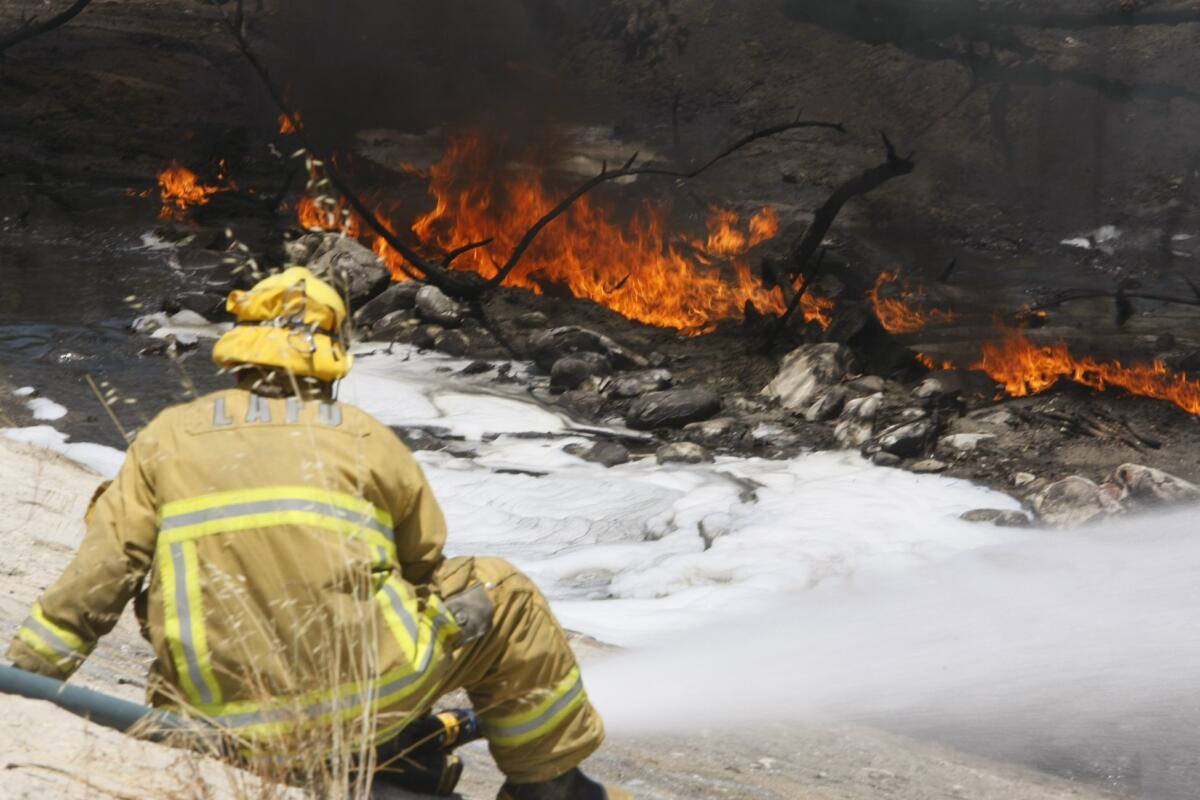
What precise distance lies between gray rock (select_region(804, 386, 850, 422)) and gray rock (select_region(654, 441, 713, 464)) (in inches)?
37.9

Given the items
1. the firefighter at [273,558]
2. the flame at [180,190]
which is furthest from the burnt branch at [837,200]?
the firefighter at [273,558]

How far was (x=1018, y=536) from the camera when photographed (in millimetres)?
6918

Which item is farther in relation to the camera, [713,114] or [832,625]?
[713,114]

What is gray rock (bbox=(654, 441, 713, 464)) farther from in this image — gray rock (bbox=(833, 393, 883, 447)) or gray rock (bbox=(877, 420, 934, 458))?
gray rock (bbox=(877, 420, 934, 458))

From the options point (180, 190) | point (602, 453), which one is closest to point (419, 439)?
point (602, 453)

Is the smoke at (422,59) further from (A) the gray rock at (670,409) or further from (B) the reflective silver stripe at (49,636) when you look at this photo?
(B) the reflective silver stripe at (49,636)

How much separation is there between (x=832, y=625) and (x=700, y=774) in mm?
1934

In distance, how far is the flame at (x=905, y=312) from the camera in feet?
34.1

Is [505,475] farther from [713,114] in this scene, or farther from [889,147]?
[713,114]

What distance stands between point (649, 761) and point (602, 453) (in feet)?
13.8

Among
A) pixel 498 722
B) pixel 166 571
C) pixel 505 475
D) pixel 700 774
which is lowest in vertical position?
pixel 505 475

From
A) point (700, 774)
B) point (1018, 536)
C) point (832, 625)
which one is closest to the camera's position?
point (700, 774)

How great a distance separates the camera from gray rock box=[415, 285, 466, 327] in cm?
1038

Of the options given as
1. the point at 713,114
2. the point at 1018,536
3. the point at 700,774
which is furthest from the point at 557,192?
the point at 700,774
